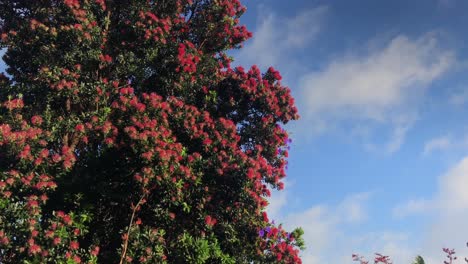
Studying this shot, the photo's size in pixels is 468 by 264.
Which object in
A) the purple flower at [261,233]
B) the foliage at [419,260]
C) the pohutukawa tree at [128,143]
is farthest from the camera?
the foliage at [419,260]

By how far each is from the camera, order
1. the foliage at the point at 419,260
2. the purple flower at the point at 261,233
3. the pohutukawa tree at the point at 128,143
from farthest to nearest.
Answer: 1. the foliage at the point at 419,260
2. the purple flower at the point at 261,233
3. the pohutukawa tree at the point at 128,143

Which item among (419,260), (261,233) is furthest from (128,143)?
(419,260)

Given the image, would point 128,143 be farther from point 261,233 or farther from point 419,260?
point 419,260

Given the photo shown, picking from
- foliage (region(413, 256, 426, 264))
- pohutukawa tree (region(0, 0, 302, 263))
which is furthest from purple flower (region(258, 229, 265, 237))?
foliage (region(413, 256, 426, 264))

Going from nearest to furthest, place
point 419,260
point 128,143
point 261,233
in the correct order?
1. point 128,143
2. point 261,233
3. point 419,260

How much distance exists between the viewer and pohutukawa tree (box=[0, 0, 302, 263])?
9.28 meters

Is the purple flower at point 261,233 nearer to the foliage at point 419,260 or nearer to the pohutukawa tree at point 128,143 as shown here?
the pohutukawa tree at point 128,143

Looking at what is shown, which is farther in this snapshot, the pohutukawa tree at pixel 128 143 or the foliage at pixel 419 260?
the foliage at pixel 419 260

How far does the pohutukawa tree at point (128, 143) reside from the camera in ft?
30.5

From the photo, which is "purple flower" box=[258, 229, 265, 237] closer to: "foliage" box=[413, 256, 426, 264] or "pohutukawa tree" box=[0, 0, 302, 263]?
"pohutukawa tree" box=[0, 0, 302, 263]

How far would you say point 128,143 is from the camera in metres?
9.78

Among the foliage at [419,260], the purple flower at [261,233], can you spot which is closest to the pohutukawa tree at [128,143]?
the purple flower at [261,233]

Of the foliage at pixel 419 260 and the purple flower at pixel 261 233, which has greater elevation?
the foliage at pixel 419 260

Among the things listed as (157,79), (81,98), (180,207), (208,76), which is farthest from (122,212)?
(208,76)
